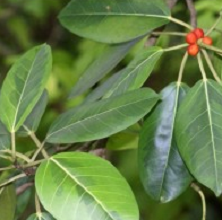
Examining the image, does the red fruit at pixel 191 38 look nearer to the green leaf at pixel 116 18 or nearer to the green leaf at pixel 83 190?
the green leaf at pixel 116 18

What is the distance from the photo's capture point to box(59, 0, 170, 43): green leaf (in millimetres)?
1263

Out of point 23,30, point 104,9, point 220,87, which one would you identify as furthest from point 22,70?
point 23,30

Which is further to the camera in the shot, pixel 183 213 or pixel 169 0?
pixel 183 213

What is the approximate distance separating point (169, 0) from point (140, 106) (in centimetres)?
56

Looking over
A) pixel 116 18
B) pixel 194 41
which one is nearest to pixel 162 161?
pixel 194 41

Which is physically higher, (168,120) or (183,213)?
(168,120)

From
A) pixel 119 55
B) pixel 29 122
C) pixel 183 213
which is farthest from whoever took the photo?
pixel 183 213

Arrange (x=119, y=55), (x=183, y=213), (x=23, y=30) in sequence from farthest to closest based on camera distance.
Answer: (x=23, y=30) < (x=183, y=213) < (x=119, y=55)

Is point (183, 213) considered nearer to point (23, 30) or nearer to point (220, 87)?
point (23, 30)

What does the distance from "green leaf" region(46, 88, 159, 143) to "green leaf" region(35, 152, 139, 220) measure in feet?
0.15

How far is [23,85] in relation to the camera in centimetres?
114

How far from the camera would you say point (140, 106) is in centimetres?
103

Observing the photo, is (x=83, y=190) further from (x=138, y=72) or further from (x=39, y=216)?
(x=138, y=72)

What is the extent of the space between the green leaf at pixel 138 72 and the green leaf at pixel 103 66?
0.18 m
